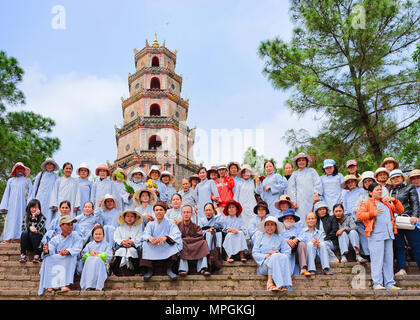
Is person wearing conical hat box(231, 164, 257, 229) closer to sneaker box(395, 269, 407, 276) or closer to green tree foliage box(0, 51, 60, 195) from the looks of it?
sneaker box(395, 269, 407, 276)

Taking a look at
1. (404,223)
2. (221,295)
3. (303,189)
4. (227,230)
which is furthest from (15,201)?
(404,223)

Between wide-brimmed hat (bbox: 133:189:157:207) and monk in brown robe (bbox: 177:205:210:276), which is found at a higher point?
wide-brimmed hat (bbox: 133:189:157:207)

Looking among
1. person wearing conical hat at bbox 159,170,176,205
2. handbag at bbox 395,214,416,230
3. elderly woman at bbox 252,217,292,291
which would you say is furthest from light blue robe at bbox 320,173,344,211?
person wearing conical hat at bbox 159,170,176,205

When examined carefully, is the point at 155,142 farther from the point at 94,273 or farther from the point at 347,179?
the point at 94,273

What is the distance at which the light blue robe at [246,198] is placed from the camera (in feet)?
25.4

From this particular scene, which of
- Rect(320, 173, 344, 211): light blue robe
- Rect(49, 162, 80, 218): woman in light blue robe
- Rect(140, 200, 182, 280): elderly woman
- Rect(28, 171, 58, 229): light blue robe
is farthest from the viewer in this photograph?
Rect(28, 171, 58, 229): light blue robe

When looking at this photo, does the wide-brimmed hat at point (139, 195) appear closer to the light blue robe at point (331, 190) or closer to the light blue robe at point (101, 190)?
the light blue robe at point (101, 190)

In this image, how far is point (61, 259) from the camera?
18.4ft

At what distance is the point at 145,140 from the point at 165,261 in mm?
16221

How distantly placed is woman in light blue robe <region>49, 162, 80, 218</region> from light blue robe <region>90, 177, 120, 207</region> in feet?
1.08

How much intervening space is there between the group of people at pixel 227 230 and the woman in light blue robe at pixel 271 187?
0.03 metres

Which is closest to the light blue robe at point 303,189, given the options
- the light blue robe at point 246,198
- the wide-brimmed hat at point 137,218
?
the light blue robe at point 246,198

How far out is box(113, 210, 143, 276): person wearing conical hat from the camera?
5.90 metres

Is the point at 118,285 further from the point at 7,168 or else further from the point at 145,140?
the point at 145,140
